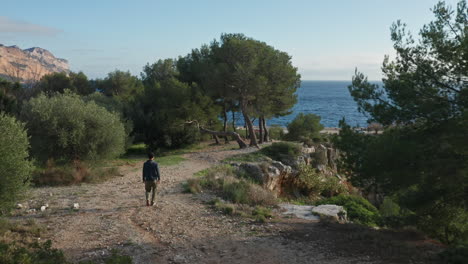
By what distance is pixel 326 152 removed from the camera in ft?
97.4

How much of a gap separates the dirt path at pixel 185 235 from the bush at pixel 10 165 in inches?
60.3

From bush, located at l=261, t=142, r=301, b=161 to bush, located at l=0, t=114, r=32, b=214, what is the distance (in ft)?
58.5

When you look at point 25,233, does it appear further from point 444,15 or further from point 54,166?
point 444,15

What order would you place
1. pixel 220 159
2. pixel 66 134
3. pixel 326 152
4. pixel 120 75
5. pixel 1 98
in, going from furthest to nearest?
pixel 120 75 < pixel 326 152 < pixel 220 159 < pixel 1 98 < pixel 66 134

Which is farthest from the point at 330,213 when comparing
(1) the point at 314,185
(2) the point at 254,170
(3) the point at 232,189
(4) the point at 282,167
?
(1) the point at 314,185

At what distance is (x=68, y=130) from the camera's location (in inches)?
762

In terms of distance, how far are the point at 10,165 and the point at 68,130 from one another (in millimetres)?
9385

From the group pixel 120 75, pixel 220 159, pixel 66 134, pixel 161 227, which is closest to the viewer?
pixel 161 227

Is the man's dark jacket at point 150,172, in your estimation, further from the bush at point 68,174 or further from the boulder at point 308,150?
the boulder at point 308,150

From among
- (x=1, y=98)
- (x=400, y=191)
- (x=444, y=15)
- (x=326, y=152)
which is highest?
(x=444, y=15)

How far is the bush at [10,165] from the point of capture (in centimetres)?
1027

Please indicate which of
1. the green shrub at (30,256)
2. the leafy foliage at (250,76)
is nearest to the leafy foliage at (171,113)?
the leafy foliage at (250,76)

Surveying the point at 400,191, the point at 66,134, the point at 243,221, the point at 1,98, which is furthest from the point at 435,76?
the point at 1,98

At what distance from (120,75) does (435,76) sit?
60.9 m
